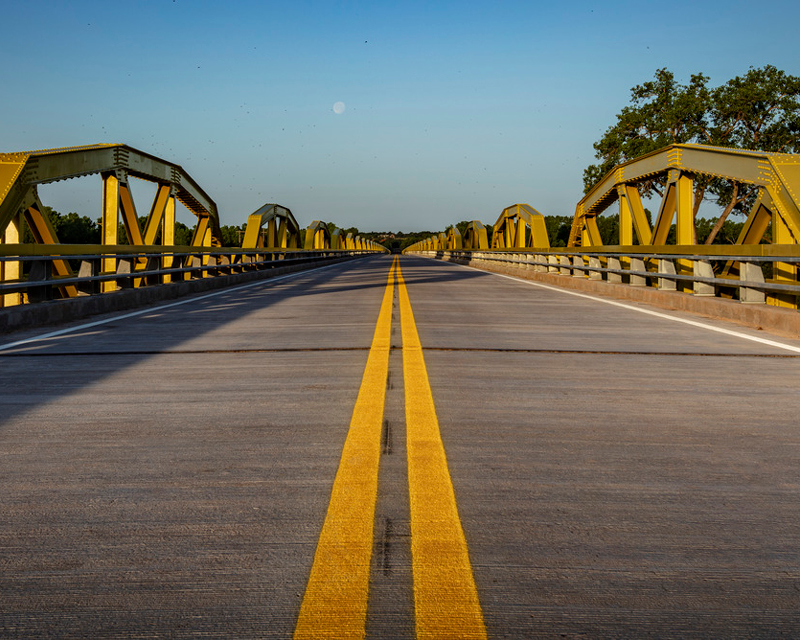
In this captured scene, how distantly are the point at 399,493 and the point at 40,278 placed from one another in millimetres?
9094

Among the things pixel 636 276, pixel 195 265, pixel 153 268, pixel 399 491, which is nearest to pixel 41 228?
pixel 153 268

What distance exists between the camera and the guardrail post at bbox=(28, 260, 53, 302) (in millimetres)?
10703

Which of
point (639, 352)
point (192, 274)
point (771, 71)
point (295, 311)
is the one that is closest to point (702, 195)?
point (771, 71)

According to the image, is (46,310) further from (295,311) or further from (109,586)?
(109,586)

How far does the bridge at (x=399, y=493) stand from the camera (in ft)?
7.51

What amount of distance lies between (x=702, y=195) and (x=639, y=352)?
41382 mm

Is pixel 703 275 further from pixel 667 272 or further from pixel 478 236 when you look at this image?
pixel 478 236

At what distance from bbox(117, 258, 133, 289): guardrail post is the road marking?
35.6ft

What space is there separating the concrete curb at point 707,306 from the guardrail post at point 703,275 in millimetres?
251

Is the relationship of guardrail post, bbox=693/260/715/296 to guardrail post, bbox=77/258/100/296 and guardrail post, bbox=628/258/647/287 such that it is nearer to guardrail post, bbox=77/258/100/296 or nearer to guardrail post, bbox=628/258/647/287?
guardrail post, bbox=628/258/647/287

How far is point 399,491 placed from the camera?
3293 millimetres

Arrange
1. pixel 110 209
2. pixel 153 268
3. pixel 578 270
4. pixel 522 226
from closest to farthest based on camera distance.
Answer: pixel 153 268 < pixel 110 209 < pixel 578 270 < pixel 522 226

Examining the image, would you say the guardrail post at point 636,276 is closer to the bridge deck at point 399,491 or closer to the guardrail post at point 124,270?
the bridge deck at point 399,491

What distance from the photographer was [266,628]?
217cm
